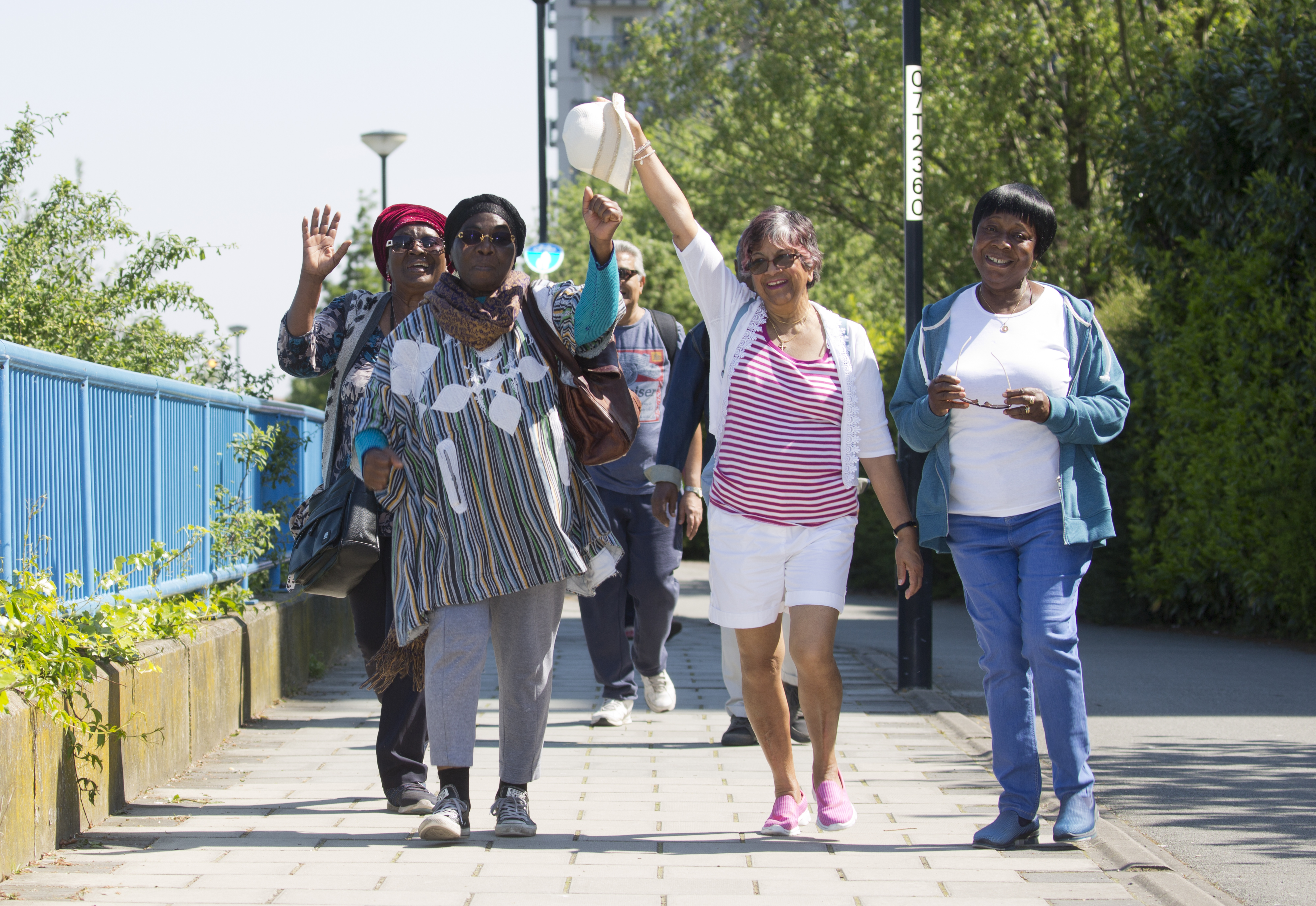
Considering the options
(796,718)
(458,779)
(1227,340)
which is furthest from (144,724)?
(1227,340)

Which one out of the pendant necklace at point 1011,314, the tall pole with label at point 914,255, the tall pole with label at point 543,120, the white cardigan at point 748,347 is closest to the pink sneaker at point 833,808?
the white cardigan at point 748,347

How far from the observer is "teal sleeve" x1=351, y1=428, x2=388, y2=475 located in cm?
444

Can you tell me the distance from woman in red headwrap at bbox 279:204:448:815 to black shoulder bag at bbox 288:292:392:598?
86 millimetres

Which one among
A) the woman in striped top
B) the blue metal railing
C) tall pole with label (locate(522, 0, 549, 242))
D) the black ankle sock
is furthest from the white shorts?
tall pole with label (locate(522, 0, 549, 242))

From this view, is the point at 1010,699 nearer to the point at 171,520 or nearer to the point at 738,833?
the point at 738,833

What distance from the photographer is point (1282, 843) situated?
4.61m

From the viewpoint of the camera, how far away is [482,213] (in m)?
4.57

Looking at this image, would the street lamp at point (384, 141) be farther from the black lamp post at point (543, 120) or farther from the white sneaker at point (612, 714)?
the white sneaker at point (612, 714)

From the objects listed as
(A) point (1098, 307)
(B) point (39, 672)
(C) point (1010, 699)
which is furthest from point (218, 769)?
(A) point (1098, 307)

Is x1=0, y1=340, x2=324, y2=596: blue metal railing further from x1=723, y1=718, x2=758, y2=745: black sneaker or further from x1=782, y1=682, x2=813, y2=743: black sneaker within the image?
x1=782, y1=682, x2=813, y2=743: black sneaker

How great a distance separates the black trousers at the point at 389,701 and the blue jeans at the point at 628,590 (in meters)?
1.86

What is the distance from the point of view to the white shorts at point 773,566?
175 inches

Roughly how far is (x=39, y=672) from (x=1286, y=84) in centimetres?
956

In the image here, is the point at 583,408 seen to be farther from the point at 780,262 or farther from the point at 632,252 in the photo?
the point at 632,252
